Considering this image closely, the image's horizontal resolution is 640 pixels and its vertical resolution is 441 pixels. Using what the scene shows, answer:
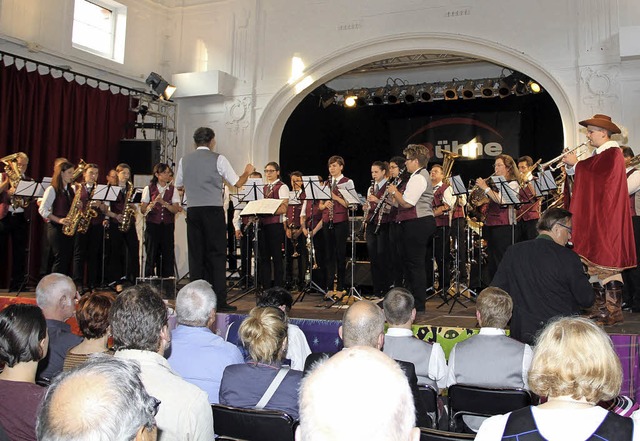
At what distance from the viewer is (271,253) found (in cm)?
782

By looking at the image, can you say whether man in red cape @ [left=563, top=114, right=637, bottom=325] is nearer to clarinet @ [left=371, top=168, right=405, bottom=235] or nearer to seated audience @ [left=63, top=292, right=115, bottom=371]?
clarinet @ [left=371, top=168, right=405, bottom=235]

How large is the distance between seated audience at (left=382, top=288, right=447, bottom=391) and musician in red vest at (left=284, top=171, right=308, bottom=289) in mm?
5375

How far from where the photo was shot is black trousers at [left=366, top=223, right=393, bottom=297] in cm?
741

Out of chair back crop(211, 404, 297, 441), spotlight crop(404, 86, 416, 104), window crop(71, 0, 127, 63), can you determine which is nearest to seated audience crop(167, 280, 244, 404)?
chair back crop(211, 404, 297, 441)

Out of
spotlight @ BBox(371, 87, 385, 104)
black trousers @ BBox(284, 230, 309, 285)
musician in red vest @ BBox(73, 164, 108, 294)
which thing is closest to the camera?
musician in red vest @ BBox(73, 164, 108, 294)

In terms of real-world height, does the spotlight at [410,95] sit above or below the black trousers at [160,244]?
above

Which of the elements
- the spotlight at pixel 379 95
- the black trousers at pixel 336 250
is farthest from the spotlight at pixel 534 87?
the black trousers at pixel 336 250

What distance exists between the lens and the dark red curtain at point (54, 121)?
30.9ft

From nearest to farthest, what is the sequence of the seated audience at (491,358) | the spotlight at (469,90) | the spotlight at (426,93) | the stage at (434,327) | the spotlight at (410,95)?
the seated audience at (491,358)
the stage at (434,327)
the spotlight at (469,90)
the spotlight at (426,93)
the spotlight at (410,95)

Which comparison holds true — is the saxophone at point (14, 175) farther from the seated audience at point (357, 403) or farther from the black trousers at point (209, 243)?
the seated audience at point (357, 403)

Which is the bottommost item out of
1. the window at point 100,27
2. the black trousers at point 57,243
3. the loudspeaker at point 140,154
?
the black trousers at point 57,243

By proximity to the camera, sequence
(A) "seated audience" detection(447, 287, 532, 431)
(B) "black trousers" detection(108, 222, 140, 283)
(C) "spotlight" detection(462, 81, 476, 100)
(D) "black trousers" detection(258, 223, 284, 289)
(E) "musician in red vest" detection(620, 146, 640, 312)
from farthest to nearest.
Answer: (C) "spotlight" detection(462, 81, 476, 100), (B) "black trousers" detection(108, 222, 140, 283), (D) "black trousers" detection(258, 223, 284, 289), (E) "musician in red vest" detection(620, 146, 640, 312), (A) "seated audience" detection(447, 287, 532, 431)

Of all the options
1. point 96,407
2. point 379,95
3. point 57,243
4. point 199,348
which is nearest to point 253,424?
point 199,348

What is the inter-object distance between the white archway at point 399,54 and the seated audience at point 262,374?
7.49 metres
